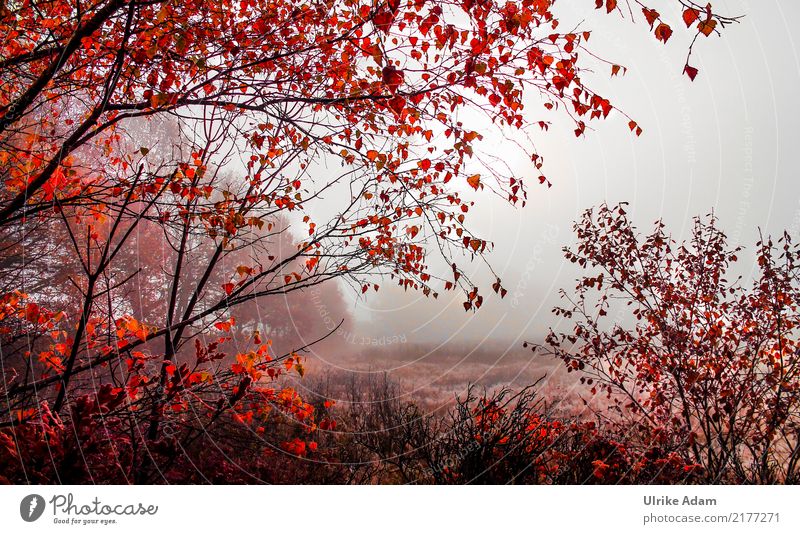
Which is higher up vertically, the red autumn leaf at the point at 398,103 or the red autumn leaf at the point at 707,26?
the red autumn leaf at the point at 398,103

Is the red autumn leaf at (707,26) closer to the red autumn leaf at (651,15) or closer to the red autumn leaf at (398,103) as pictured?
the red autumn leaf at (651,15)

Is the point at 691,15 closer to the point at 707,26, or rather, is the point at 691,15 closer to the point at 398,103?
the point at 707,26

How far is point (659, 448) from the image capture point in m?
4.51

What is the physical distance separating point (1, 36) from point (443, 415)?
5.43 metres

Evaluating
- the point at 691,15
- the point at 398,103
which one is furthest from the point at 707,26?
the point at 398,103

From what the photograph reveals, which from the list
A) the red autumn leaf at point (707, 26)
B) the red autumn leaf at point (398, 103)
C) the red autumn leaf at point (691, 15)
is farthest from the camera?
the red autumn leaf at point (398, 103)

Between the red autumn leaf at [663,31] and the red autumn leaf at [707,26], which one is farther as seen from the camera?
the red autumn leaf at [663,31]

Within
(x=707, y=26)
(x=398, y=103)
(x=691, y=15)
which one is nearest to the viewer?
(x=707, y=26)

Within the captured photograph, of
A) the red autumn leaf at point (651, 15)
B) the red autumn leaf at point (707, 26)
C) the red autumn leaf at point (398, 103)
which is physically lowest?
the red autumn leaf at point (707, 26)

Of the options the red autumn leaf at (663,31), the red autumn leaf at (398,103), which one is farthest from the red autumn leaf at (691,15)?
the red autumn leaf at (398,103)

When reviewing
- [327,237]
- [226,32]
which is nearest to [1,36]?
Answer: [226,32]

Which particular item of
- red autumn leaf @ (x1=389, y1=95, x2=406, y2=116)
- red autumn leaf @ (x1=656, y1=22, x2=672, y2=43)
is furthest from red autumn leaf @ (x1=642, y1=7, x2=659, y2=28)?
red autumn leaf @ (x1=389, y1=95, x2=406, y2=116)

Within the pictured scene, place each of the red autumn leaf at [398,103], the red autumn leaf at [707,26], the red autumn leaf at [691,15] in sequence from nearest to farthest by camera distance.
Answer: the red autumn leaf at [707,26] < the red autumn leaf at [691,15] < the red autumn leaf at [398,103]
